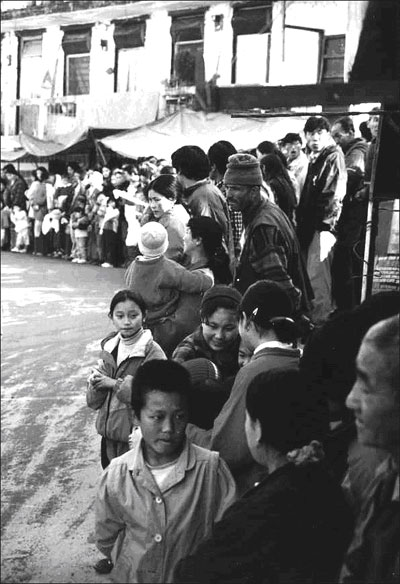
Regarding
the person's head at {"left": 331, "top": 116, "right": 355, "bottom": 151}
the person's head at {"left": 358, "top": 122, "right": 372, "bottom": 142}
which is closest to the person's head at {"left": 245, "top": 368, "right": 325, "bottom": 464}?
the person's head at {"left": 331, "top": 116, "right": 355, "bottom": 151}

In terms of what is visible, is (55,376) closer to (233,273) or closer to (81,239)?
(233,273)

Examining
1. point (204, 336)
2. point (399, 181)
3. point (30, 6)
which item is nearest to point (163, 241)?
point (204, 336)

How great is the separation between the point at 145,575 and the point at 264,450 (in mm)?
1062

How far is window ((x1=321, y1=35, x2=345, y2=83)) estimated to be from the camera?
25.4m

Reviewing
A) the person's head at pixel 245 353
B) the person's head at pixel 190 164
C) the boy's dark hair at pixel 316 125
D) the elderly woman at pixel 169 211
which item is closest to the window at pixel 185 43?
the boy's dark hair at pixel 316 125

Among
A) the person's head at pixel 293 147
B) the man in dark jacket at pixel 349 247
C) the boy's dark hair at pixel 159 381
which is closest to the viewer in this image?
the boy's dark hair at pixel 159 381

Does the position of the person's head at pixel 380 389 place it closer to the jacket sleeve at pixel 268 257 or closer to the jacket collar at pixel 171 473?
the jacket collar at pixel 171 473

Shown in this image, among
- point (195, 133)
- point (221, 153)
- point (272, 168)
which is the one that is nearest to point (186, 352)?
point (221, 153)

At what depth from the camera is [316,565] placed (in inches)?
112

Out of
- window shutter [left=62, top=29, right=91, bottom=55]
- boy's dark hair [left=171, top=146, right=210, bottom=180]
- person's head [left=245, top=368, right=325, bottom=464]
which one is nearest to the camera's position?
person's head [left=245, top=368, right=325, bottom=464]

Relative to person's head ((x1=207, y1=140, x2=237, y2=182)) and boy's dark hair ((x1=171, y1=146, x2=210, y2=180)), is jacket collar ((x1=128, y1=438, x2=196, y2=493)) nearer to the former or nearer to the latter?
boy's dark hair ((x1=171, y1=146, x2=210, y2=180))

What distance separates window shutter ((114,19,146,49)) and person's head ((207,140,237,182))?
2412cm

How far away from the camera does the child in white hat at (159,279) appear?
5.98 meters

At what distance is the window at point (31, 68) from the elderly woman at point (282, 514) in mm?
31500
